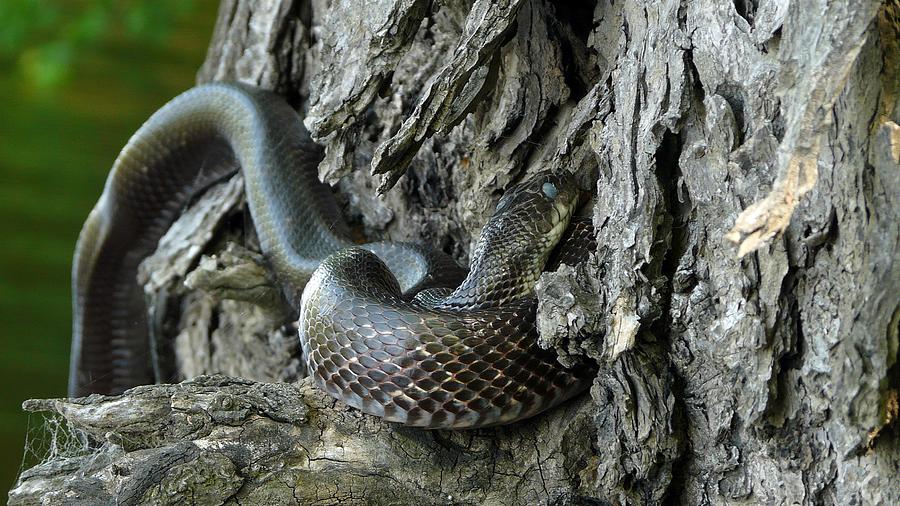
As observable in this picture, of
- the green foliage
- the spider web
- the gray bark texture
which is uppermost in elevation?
the green foliage

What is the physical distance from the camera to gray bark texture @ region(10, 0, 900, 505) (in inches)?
63.9

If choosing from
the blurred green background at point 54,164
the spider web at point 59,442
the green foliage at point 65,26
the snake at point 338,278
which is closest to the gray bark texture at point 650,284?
the spider web at point 59,442

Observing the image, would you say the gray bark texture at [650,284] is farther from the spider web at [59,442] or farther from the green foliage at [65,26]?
the green foliage at [65,26]

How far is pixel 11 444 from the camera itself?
653cm

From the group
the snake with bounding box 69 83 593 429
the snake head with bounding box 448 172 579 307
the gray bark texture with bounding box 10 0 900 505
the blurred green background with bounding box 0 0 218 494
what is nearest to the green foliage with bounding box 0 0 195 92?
the blurred green background with bounding box 0 0 218 494

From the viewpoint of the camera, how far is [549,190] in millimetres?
2758

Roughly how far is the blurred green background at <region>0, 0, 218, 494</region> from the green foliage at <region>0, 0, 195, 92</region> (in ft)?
0.59

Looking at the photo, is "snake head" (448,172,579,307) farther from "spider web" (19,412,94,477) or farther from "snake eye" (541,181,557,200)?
"spider web" (19,412,94,477)

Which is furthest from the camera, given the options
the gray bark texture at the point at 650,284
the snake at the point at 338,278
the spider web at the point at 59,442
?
the spider web at the point at 59,442

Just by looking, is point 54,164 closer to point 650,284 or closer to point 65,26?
point 65,26

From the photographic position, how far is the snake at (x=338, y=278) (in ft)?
7.39

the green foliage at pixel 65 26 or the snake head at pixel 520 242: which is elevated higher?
the green foliage at pixel 65 26

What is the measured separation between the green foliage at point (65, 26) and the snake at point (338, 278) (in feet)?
6.97

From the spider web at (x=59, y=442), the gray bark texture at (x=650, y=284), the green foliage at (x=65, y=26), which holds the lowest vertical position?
the spider web at (x=59, y=442)
